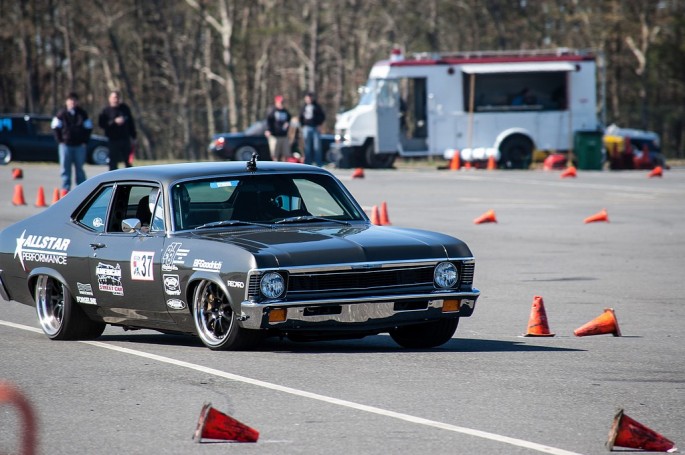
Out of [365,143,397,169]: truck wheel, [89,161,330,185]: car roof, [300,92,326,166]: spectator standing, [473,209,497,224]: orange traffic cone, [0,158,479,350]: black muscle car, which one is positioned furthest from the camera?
[365,143,397,169]: truck wheel

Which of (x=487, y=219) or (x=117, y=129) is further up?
(x=117, y=129)

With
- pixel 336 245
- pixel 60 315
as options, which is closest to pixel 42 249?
pixel 60 315

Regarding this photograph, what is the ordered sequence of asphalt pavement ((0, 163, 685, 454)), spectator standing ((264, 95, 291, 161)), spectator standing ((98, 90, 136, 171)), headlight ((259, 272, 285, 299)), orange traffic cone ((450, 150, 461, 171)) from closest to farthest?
asphalt pavement ((0, 163, 685, 454)) → headlight ((259, 272, 285, 299)) → spectator standing ((98, 90, 136, 171)) → spectator standing ((264, 95, 291, 161)) → orange traffic cone ((450, 150, 461, 171))

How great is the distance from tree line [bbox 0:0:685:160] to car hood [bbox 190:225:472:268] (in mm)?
52867

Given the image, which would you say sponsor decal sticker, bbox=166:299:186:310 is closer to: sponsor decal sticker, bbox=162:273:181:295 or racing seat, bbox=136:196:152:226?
sponsor decal sticker, bbox=162:273:181:295

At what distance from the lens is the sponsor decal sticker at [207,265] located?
8977 mm

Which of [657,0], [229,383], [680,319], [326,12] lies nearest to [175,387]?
[229,383]

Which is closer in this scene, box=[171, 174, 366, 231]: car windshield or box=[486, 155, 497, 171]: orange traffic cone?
box=[171, 174, 366, 231]: car windshield

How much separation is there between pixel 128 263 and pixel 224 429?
11.8 feet

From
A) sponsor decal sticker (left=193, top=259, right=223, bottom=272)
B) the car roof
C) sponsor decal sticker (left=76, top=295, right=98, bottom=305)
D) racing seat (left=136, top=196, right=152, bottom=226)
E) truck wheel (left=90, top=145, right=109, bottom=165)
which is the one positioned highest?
the car roof

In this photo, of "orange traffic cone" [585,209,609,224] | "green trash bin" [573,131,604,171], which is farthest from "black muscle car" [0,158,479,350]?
"green trash bin" [573,131,604,171]

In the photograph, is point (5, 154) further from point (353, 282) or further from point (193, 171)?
point (353, 282)

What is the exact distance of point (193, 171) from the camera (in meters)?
10.1

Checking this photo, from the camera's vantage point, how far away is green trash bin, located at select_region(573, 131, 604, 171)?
37.3 m
